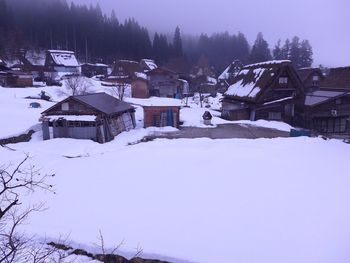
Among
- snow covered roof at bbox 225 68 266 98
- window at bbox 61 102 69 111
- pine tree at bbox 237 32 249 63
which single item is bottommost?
window at bbox 61 102 69 111

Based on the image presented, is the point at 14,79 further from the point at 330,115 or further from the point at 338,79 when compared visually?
the point at 338,79

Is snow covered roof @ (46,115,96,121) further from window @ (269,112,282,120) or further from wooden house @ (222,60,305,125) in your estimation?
window @ (269,112,282,120)

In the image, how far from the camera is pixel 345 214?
32.9ft

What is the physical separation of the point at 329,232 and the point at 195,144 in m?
9.96

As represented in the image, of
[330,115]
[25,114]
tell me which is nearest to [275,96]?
[330,115]

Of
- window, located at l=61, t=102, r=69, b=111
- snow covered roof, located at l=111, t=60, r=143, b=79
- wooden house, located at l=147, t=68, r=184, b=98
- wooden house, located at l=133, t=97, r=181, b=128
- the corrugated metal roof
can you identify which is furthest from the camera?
snow covered roof, located at l=111, t=60, r=143, b=79

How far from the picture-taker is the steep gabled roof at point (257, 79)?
2550 cm

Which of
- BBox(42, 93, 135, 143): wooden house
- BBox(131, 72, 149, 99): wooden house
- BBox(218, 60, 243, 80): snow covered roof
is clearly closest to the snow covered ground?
BBox(42, 93, 135, 143): wooden house

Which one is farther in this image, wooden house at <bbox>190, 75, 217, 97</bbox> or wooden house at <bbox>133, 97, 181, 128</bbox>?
wooden house at <bbox>190, 75, 217, 97</bbox>

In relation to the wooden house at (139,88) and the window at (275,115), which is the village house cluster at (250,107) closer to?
the window at (275,115)

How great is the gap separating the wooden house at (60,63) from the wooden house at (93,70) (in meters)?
1.95

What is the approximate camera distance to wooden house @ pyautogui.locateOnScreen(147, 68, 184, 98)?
45066mm

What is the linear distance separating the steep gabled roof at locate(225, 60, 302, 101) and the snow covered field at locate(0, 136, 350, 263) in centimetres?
898

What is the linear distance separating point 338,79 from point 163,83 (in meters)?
22.9
